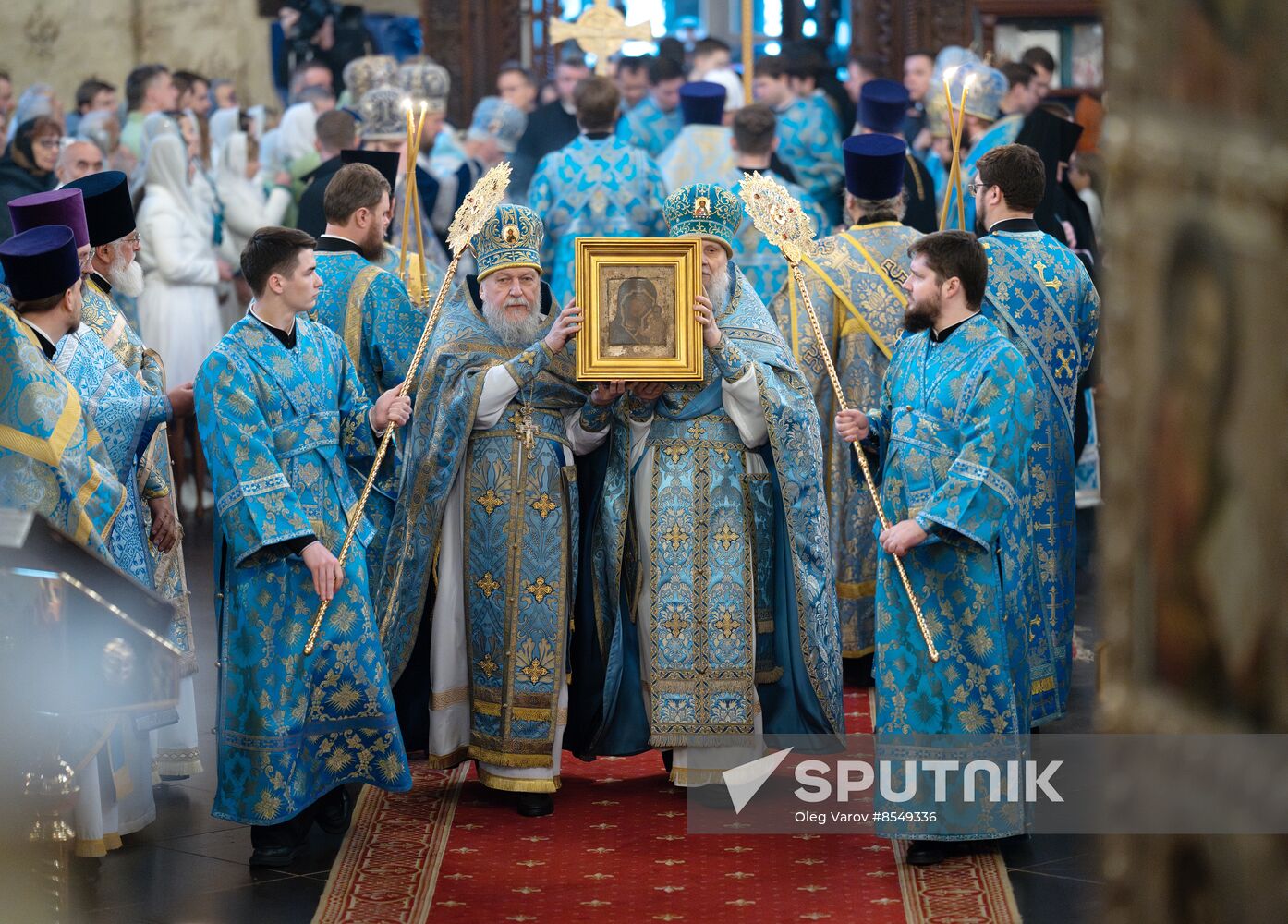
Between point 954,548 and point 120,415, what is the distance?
2.39 m

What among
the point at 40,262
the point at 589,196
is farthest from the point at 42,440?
the point at 589,196

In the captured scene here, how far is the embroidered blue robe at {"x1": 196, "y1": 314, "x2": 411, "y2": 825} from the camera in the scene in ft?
15.1

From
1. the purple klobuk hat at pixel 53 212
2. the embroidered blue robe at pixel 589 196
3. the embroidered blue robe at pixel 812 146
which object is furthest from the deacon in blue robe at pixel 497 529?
the embroidered blue robe at pixel 812 146

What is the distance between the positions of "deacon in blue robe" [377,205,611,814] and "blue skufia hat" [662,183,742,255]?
0.46 m

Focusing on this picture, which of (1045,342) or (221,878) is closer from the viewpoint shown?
(221,878)

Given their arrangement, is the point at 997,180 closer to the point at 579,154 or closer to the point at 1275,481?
the point at 579,154

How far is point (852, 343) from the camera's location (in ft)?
21.5

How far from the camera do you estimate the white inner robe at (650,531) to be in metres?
5.21

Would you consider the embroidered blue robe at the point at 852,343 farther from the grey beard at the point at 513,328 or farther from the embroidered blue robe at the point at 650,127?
the embroidered blue robe at the point at 650,127

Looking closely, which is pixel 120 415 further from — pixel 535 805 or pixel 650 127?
pixel 650 127

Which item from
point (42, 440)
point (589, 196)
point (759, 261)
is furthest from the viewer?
point (589, 196)

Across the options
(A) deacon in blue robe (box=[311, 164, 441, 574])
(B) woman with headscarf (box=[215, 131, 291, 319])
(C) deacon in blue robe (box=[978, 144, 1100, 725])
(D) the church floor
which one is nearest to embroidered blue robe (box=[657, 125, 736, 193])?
(B) woman with headscarf (box=[215, 131, 291, 319])

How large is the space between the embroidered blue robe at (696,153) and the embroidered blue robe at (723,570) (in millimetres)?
4157

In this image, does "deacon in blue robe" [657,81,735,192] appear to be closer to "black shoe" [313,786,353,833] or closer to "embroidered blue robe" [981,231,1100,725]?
"embroidered blue robe" [981,231,1100,725]
